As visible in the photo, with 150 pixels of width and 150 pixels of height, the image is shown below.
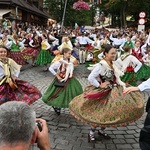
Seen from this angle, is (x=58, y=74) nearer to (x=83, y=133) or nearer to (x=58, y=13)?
(x=83, y=133)

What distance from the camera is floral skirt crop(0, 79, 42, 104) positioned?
16.3ft

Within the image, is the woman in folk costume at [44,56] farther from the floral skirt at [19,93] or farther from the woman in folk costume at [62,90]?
the floral skirt at [19,93]

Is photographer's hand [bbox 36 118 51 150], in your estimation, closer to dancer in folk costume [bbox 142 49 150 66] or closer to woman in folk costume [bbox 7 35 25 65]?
dancer in folk costume [bbox 142 49 150 66]

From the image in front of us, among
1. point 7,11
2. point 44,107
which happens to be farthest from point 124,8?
point 44,107

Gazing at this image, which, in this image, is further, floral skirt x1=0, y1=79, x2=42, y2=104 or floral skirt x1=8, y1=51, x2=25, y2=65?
floral skirt x1=8, y1=51, x2=25, y2=65

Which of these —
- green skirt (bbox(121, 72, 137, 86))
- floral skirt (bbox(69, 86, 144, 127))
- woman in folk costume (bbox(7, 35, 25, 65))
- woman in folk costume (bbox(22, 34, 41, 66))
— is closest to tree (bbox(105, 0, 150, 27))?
woman in folk costume (bbox(22, 34, 41, 66))

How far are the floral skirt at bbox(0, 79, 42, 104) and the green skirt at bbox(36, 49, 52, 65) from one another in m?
6.82

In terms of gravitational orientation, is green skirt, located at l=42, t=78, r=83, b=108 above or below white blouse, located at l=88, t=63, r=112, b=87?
below

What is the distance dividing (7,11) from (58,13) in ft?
50.3

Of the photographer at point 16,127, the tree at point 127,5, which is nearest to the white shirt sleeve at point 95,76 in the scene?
the photographer at point 16,127

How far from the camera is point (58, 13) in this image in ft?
125

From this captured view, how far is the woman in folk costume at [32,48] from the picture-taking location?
12719 mm

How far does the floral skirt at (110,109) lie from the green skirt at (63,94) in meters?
1.09

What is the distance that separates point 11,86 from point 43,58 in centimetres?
712
